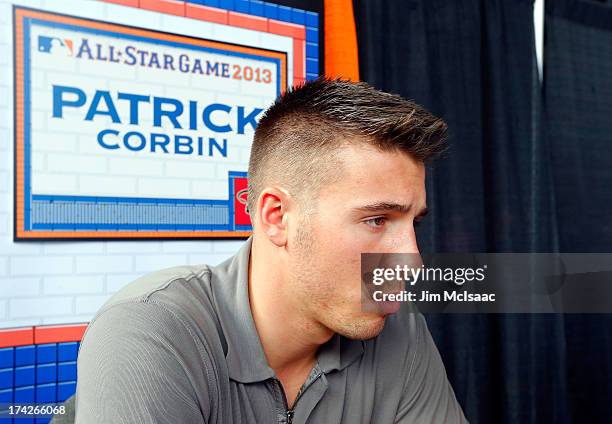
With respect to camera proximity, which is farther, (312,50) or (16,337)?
(312,50)

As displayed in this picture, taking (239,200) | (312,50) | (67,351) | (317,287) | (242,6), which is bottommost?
(67,351)

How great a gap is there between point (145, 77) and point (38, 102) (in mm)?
334

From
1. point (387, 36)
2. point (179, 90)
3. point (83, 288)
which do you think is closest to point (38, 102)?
point (179, 90)

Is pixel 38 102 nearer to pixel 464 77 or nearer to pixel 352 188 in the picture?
pixel 352 188

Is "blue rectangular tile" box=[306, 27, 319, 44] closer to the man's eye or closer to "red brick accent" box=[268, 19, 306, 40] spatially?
"red brick accent" box=[268, 19, 306, 40]

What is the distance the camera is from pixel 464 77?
251cm

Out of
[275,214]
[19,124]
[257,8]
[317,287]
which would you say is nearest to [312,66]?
[257,8]

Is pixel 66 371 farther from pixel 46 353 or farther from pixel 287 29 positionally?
pixel 287 29

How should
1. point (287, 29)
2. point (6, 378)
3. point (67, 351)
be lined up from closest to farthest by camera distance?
point (6, 378), point (67, 351), point (287, 29)

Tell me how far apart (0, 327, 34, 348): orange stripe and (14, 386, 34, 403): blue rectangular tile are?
0.13 m

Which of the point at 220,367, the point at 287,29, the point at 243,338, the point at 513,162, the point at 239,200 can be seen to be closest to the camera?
the point at 220,367

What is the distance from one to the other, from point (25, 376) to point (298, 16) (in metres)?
1.52

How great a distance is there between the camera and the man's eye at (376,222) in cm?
108

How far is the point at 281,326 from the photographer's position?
1115mm
